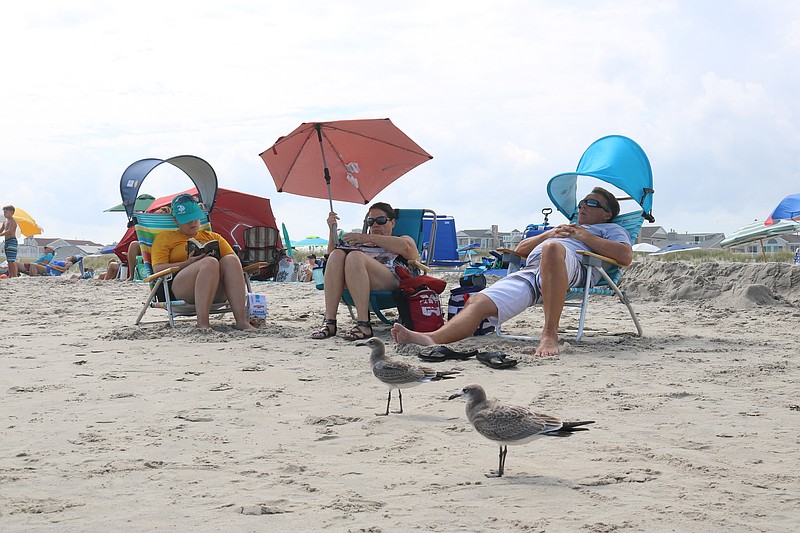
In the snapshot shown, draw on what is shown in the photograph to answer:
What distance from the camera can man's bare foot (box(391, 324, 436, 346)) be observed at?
562 cm

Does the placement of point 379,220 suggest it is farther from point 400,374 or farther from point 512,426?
point 512,426

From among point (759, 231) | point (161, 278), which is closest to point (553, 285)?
point (161, 278)

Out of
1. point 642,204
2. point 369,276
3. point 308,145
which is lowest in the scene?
point 369,276

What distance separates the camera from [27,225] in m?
20.1

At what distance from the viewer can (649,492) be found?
2719 millimetres

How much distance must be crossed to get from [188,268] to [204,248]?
0.21 metres

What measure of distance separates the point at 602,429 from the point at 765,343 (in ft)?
11.1

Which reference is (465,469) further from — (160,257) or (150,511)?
(160,257)

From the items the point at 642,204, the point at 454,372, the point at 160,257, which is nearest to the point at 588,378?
the point at 454,372

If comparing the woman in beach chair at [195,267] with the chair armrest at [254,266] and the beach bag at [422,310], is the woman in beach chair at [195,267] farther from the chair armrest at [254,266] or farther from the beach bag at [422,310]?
the beach bag at [422,310]

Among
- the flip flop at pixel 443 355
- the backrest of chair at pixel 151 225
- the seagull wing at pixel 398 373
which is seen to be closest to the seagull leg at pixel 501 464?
the seagull wing at pixel 398 373

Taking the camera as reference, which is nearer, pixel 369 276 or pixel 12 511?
pixel 12 511

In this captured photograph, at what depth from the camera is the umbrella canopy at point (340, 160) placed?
7.62 metres

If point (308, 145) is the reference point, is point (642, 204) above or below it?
below
